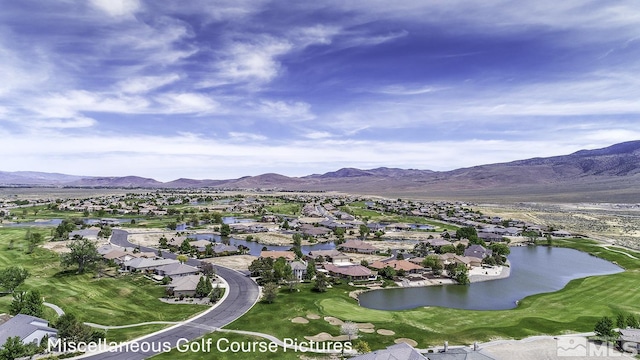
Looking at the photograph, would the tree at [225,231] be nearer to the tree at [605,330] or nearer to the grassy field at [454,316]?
the grassy field at [454,316]

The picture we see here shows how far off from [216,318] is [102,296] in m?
20.8

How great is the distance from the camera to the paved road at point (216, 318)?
38.9 m

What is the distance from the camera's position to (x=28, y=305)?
43.6 metres

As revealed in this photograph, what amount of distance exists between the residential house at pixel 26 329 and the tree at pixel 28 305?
203cm

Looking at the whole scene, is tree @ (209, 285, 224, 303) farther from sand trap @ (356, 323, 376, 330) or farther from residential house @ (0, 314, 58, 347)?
sand trap @ (356, 323, 376, 330)

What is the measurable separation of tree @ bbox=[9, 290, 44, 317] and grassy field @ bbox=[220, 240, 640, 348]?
858 inches

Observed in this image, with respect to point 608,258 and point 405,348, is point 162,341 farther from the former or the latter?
point 608,258

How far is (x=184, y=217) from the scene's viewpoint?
165m

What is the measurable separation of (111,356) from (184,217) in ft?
435

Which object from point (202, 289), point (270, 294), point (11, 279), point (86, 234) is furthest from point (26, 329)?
point (86, 234)

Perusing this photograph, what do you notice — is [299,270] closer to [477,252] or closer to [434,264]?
[434,264]

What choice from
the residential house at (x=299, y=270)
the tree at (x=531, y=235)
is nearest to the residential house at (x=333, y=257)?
the residential house at (x=299, y=270)

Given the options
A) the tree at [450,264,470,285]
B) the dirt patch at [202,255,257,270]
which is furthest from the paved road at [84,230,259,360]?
the tree at [450,264,470,285]

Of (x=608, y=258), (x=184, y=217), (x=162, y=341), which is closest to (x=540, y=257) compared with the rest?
(x=608, y=258)
